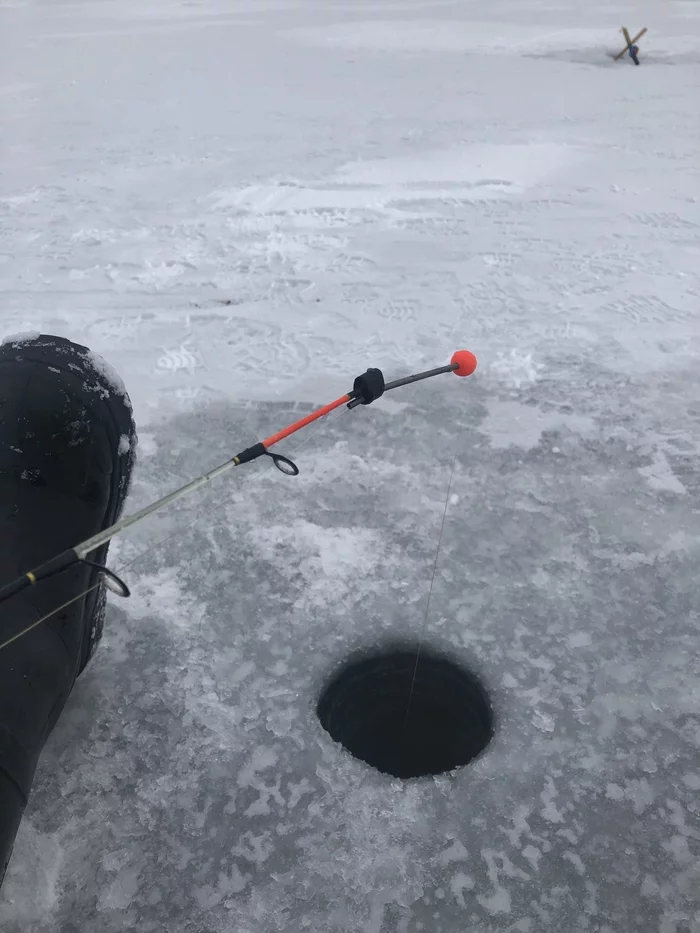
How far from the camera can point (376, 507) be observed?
2.87m

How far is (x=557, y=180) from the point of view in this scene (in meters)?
5.64

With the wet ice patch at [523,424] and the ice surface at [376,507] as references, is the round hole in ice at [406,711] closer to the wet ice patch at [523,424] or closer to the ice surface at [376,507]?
the ice surface at [376,507]

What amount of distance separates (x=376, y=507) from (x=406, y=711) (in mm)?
758

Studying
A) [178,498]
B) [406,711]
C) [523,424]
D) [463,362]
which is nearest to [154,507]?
[178,498]

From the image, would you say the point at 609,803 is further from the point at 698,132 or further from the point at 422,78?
the point at 422,78

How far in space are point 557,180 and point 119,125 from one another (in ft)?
12.5

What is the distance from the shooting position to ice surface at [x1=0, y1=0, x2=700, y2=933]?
1841mm

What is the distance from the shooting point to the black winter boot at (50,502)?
177 cm

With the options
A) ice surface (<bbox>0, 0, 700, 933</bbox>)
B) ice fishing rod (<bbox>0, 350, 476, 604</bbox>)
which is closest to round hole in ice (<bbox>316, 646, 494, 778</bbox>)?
ice surface (<bbox>0, 0, 700, 933</bbox>)

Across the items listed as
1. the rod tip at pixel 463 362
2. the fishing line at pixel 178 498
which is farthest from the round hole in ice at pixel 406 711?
the rod tip at pixel 463 362

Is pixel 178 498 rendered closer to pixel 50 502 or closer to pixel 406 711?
pixel 50 502

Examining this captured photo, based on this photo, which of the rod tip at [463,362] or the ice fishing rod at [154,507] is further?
the rod tip at [463,362]

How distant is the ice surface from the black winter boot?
13.3 inches

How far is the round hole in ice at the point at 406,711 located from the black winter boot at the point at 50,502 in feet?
2.53
